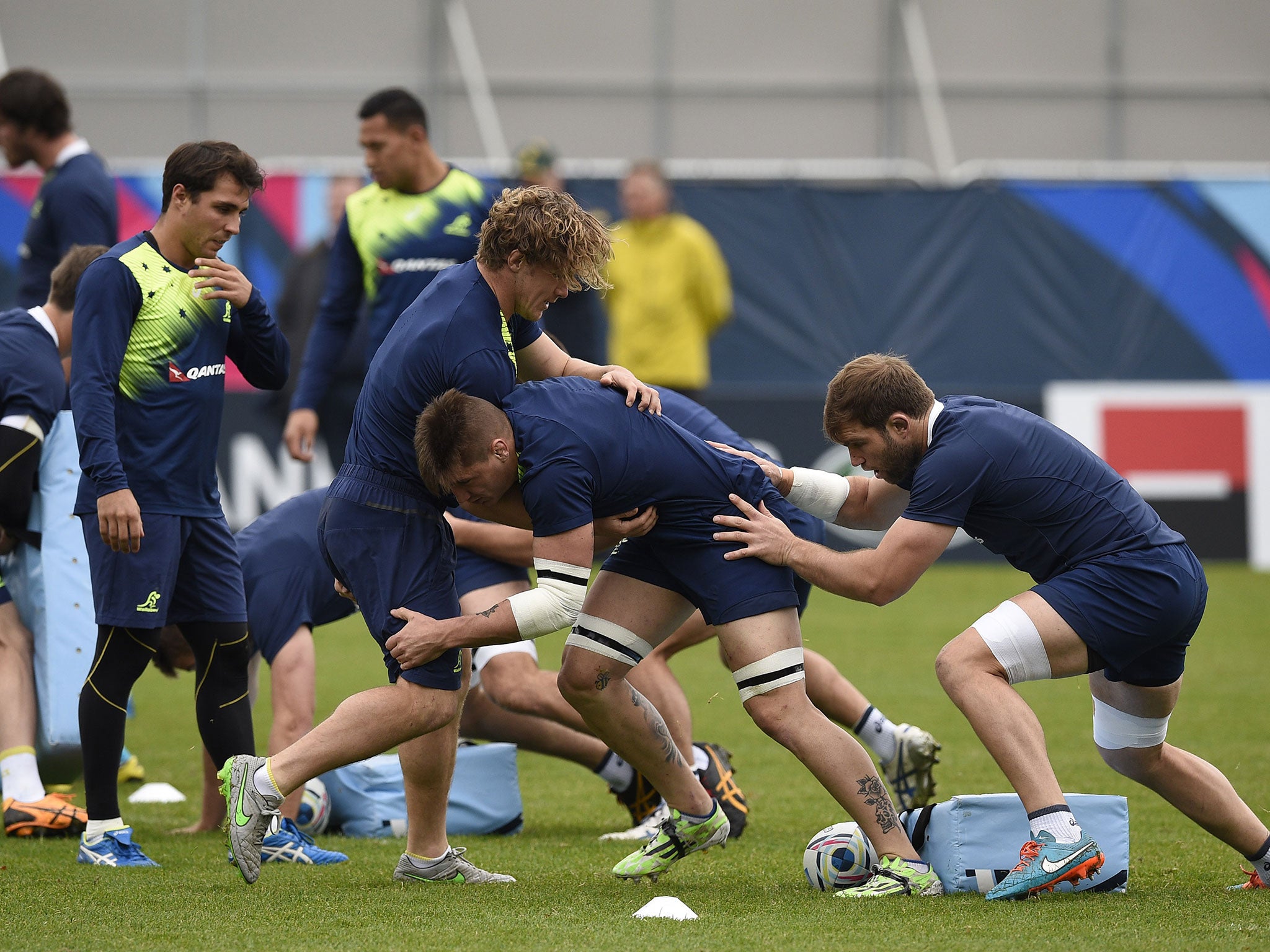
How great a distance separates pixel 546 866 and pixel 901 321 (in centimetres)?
949

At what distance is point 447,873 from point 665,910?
2.73ft

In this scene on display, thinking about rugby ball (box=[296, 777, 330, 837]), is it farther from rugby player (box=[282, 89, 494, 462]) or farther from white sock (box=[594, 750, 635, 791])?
rugby player (box=[282, 89, 494, 462])

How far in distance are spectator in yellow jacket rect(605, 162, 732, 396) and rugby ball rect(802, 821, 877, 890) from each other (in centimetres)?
741

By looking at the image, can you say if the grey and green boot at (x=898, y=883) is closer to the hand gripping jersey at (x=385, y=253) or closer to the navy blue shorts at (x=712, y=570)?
the navy blue shorts at (x=712, y=570)

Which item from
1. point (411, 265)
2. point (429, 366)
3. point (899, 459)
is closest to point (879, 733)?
point (899, 459)

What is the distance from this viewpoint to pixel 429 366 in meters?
4.32

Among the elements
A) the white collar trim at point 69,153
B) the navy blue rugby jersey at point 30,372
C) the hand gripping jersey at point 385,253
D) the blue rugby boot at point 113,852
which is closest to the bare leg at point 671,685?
the blue rugby boot at point 113,852

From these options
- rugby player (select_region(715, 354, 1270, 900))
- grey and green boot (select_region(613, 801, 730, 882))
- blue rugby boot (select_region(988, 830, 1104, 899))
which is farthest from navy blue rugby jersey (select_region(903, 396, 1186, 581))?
grey and green boot (select_region(613, 801, 730, 882))

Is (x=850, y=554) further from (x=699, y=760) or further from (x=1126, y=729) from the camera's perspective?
(x=699, y=760)

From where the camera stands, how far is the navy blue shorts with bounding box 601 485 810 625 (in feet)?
14.5

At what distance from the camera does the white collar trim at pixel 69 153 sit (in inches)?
265

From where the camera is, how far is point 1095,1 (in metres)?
17.4

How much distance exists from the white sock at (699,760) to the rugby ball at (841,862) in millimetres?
895

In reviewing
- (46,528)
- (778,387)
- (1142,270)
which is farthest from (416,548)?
(1142,270)
